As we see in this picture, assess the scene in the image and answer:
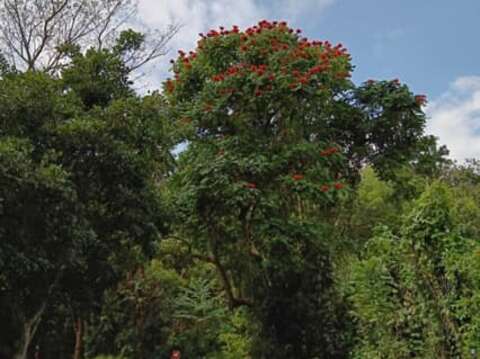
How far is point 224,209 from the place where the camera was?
24.8 ft

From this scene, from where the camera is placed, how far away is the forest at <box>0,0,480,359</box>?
16.5ft

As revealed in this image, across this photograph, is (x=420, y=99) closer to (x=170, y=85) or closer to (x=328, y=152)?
(x=328, y=152)

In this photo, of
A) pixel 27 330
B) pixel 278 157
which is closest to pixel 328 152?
pixel 278 157

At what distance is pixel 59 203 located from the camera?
5.36 metres

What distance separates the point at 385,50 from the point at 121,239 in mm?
4664

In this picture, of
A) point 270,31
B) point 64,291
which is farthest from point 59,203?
point 270,31

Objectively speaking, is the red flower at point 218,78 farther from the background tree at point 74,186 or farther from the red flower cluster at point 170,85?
the background tree at point 74,186

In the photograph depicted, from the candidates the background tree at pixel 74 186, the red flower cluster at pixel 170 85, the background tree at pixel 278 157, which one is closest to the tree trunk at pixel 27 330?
the background tree at pixel 74 186

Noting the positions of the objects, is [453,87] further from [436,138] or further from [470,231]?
[470,231]

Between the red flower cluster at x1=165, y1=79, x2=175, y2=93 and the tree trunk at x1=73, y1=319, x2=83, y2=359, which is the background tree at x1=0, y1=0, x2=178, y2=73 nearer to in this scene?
the red flower cluster at x1=165, y1=79, x2=175, y2=93

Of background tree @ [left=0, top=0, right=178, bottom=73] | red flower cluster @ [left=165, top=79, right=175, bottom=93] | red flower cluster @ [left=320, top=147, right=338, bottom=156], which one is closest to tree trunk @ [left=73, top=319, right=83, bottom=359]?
red flower cluster @ [left=165, top=79, right=175, bottom=93]

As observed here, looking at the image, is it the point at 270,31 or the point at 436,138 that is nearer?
the point at 270,31

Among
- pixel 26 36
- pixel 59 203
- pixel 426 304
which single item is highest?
pixel 26 36

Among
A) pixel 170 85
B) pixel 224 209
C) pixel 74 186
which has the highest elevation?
pixel 170 85
